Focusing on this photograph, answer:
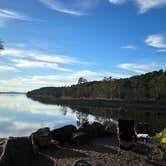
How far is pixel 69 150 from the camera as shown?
8445 millimetres

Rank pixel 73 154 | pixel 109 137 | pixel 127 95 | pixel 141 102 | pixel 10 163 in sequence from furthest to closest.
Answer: pixel 127 95, pixel 141 102, pixel 109 137, pixel 73 154, pixel 10 163

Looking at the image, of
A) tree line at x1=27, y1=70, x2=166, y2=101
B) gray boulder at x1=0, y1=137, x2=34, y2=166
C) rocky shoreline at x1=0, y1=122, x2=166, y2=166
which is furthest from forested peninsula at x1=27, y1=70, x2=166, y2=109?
gray boulder at x1=0, y1=137, x2=34, y2=166

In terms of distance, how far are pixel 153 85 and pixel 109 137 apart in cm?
6532

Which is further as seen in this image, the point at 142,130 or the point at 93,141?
the point at 142,130

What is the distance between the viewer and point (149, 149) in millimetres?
8844

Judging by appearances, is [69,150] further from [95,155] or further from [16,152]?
[16,152]

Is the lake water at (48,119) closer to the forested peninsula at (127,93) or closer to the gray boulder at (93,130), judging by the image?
the gray boulder at (93,130)

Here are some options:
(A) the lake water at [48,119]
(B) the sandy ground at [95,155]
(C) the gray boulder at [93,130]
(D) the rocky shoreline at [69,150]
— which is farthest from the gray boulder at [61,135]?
(A) the lake water at [48,119]

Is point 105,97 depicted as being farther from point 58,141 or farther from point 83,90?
point 58,141

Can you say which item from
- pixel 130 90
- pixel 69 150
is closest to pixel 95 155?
pixel 69 150

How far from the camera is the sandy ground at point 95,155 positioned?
715cm

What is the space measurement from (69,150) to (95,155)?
3.13ft

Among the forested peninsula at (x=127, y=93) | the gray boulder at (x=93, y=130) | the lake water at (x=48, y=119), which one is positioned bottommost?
the lake water at (x=48, y=119)

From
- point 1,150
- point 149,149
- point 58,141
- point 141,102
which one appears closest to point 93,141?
point 58,141
